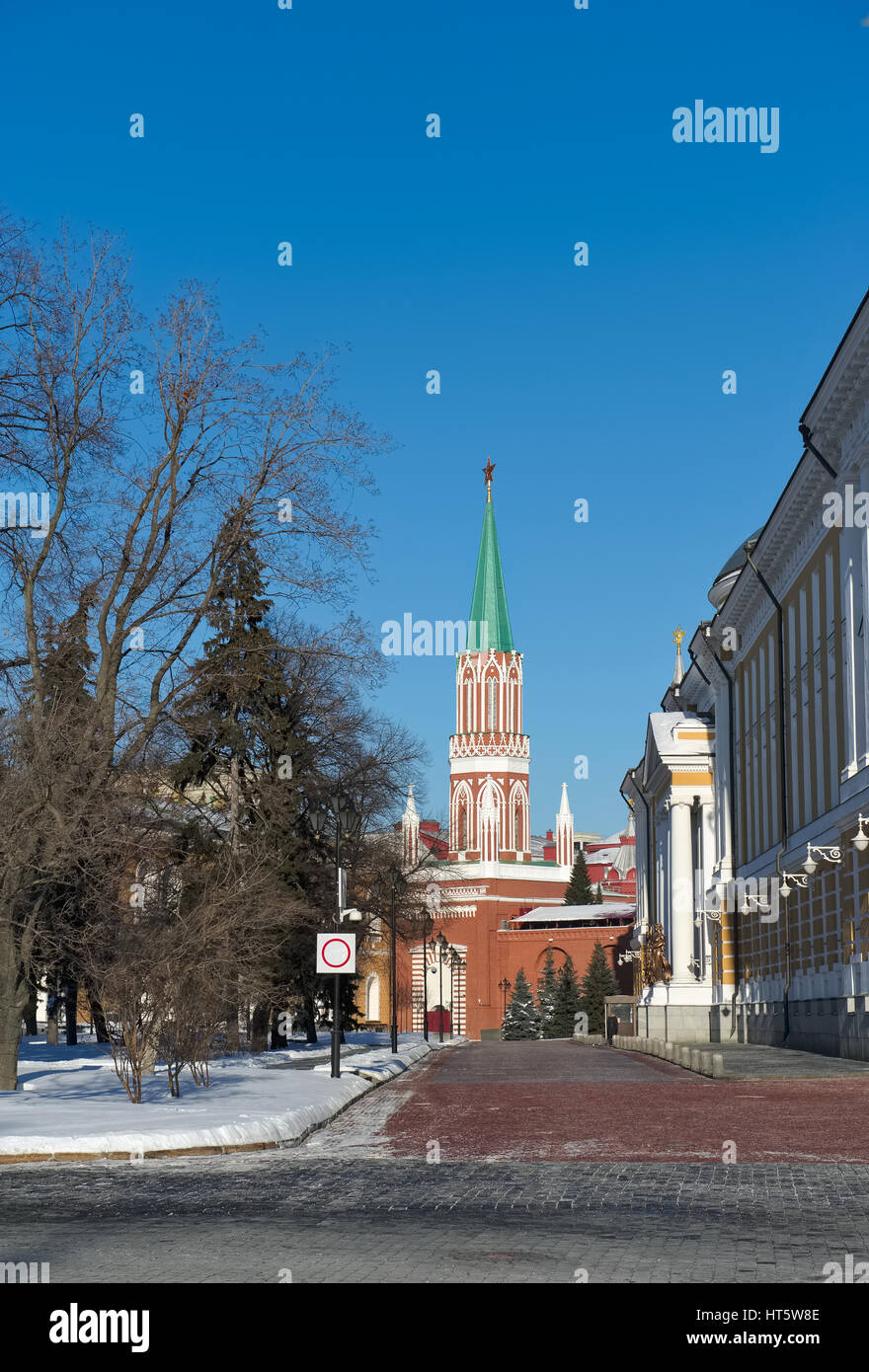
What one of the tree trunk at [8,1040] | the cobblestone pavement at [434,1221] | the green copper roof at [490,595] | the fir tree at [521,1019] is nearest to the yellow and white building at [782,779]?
the tree trunk at [8,1040]

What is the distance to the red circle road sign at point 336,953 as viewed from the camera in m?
22.6

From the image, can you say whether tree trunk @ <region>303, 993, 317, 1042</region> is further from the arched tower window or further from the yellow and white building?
the arched tower window

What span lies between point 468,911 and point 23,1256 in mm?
120932

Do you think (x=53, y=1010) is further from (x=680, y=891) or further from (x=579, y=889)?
(x=579, y=889)

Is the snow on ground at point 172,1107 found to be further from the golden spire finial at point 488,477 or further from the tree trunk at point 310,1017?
the golden spire finial at point 488,477

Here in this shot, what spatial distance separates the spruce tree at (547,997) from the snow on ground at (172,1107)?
7709 centimetres

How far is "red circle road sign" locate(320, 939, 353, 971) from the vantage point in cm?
2258

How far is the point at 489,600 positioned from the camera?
463ft

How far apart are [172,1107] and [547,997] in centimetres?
9498

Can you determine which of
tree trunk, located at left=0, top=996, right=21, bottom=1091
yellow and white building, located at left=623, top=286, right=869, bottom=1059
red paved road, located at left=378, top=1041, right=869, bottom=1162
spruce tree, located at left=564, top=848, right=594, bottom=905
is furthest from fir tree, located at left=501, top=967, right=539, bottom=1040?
tree trunk, located at left=0, top=996, right=21, bottom=1091

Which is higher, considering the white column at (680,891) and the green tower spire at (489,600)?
the green tower spire at (489,600)

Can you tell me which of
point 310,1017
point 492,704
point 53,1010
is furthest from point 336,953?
point 492,704

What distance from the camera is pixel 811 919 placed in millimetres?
36375

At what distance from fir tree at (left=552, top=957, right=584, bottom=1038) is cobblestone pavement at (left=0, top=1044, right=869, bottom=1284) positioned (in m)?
91.1
